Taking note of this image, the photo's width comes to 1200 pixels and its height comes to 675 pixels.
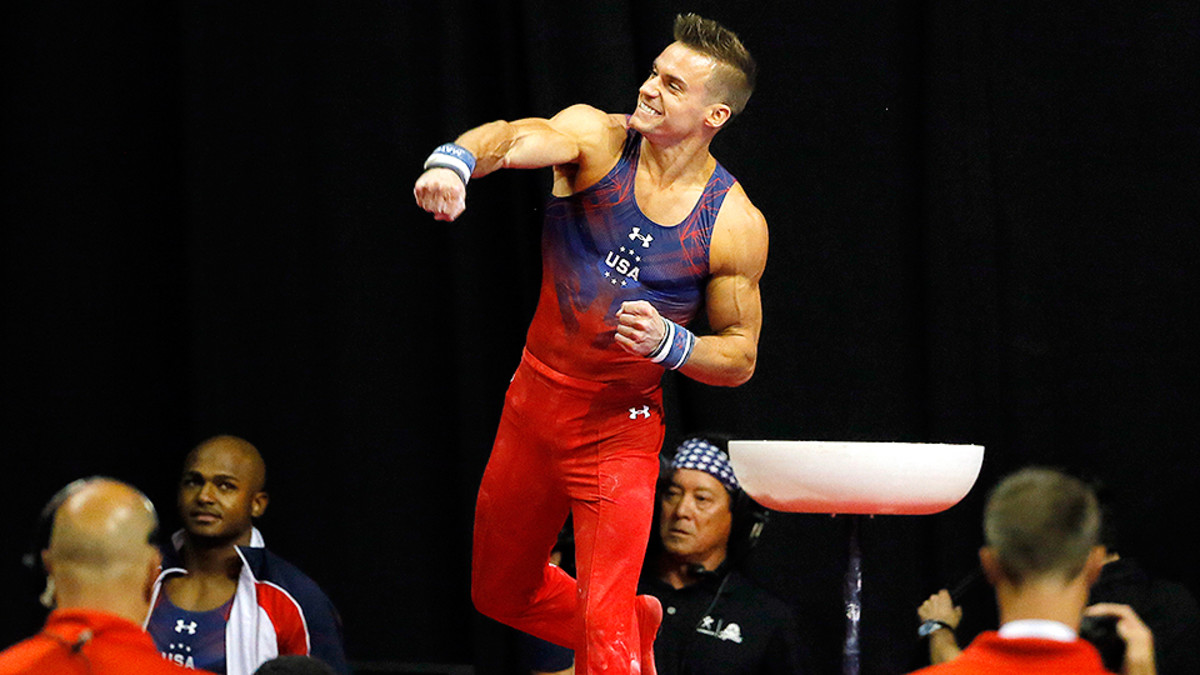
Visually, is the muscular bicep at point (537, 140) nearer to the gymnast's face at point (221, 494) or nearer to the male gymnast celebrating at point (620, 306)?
the male gymnast celebrating at point (620, 306)

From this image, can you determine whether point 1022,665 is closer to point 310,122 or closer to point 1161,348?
point 1161,348

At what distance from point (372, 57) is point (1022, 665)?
345 centimetres

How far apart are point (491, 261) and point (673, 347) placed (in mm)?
1688

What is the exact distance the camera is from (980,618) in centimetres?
403

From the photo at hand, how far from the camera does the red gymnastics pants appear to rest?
3051 mm

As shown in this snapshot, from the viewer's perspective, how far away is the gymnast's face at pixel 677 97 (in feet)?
10.2

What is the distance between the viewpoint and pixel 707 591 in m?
4.05

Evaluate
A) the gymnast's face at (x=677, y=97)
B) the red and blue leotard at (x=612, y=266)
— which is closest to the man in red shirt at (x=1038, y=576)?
the red and blue leotard at (x=612, y=266)

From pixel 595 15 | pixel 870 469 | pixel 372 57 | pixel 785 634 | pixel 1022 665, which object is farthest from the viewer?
pixel 372 57

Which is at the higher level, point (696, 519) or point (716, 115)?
point (716, 115)

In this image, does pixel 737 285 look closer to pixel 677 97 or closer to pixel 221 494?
pixel 677 97

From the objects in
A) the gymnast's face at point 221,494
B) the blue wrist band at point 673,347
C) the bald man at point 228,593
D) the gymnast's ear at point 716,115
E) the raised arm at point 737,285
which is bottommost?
the bald man at point 228,593

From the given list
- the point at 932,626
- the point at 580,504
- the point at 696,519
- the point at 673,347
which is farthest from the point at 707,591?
the point at 673,347

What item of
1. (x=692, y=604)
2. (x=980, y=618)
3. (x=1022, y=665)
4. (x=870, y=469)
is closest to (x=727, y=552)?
(x=692, y=604)
